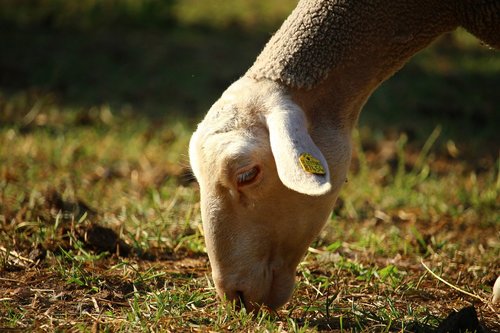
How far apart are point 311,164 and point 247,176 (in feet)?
1.13

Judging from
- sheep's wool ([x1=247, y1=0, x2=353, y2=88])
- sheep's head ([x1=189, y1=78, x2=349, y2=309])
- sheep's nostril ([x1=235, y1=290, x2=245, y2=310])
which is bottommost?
sheep's nostril ([x1=235, y1=290, x2=245, y2=310])

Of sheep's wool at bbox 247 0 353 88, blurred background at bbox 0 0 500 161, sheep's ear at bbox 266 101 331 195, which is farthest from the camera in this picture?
blurred background at bbox 0 0 500 161

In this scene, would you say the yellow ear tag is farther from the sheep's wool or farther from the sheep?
the sheep's wool

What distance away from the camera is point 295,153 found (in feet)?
10.6

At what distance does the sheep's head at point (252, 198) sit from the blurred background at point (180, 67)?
3348 millimetres

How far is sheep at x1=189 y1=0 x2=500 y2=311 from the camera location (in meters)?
3.39

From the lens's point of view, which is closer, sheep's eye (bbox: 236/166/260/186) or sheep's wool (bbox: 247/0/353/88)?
sheep's eye (bbox: 236/166/260/186)

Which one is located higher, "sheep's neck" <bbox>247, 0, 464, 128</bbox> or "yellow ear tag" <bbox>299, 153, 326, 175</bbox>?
"sheep's neck" <bbox>247, 0, 464, 128</bbox>

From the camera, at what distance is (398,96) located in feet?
27.2

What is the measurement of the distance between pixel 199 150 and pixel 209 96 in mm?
4806

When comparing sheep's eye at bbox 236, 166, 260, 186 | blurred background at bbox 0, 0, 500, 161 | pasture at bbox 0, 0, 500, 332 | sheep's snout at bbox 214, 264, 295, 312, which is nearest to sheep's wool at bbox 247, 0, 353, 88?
sheep's eye at bbox 236, 166, 260, 186

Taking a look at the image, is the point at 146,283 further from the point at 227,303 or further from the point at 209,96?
the point at 209,96

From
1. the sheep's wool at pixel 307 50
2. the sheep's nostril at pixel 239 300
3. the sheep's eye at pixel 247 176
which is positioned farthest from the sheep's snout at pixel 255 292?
the sheep's wool at pixel 307 50

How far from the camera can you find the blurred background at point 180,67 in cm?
760
